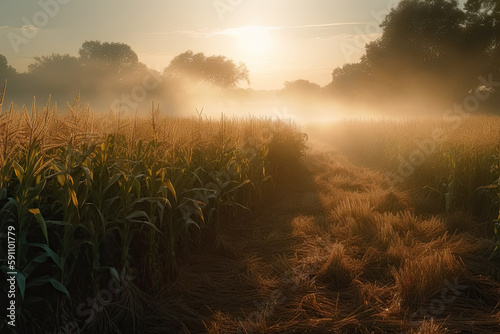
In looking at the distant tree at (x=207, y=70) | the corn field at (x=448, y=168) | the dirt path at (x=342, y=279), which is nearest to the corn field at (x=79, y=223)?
the dirt path at (x=342, y=279)

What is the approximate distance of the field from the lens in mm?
2490

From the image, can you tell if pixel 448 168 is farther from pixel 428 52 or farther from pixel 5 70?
pixel 5 70

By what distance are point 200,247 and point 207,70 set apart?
143ft

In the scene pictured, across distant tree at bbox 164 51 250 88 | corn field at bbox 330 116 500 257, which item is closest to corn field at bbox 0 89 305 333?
corn field at bbox 330 116 500 257

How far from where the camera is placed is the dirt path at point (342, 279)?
2.91 meters

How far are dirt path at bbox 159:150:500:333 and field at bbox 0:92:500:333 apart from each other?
0.02m

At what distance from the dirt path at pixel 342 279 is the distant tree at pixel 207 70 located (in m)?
42.1

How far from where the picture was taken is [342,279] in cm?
363

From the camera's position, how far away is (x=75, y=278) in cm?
262

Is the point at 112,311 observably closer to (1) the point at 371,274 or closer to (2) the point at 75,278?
(2) the point at 75,278

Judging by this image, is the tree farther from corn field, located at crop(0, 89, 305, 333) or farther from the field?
corn field, located at crop(0, 89, 305, 333)

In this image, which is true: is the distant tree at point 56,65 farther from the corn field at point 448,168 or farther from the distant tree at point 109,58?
the corn field at point 448,168

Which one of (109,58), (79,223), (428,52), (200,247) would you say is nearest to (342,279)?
(200,247)

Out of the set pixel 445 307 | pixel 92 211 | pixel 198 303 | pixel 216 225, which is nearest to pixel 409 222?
pixel 445 307
